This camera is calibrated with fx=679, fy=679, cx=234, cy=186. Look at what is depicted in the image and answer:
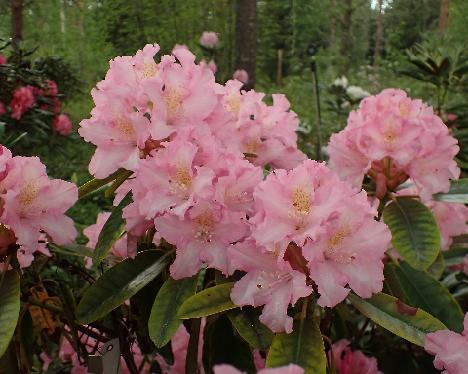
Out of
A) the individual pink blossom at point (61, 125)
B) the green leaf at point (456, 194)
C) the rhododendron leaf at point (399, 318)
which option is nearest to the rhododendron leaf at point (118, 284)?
the rhododendron leaf at point (399, 318)

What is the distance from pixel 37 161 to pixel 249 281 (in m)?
0.29

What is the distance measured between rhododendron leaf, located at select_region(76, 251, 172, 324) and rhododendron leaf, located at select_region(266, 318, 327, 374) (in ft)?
0.66

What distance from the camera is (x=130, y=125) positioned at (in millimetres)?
826

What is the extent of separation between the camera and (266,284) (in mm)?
717

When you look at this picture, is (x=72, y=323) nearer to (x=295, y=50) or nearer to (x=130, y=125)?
(x=130, y=125)

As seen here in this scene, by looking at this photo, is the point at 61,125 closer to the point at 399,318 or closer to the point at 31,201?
the point at 31,201

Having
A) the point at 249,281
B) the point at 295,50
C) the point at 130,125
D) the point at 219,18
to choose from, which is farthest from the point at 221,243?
the point at 295,50

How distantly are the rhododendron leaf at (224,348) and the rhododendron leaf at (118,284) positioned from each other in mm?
100

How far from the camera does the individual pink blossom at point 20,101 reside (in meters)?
2.85

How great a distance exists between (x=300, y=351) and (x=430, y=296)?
1.17 feet

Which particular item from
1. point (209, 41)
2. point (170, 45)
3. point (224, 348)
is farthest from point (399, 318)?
point (170, 45)

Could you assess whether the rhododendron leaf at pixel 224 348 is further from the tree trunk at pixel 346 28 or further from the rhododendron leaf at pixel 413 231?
the tree trunk at pixel 346 28

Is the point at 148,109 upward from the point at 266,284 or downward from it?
upward

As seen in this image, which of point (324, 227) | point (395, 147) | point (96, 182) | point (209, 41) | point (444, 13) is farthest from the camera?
point (444, 13)
